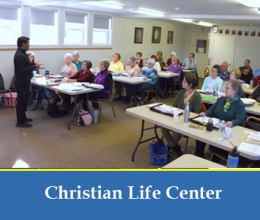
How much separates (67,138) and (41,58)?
304cm

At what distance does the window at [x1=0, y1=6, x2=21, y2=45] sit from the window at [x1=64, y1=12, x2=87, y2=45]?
1.24 m

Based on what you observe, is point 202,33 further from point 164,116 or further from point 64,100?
point 164,116

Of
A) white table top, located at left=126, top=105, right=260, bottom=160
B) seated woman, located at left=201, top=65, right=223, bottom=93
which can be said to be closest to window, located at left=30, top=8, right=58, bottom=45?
seated woman, located at left=201, top=65, right=223, bottom=93

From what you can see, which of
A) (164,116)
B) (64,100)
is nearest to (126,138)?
(164,116)

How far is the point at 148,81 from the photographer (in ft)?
19.9

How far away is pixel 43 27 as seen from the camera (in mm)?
6574

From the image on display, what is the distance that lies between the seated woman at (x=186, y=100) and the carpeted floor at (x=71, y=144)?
212mm

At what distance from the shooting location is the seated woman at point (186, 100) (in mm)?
3512

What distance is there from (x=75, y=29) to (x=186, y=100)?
15.3 ft

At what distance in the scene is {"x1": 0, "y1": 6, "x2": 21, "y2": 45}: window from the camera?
5.79 meters

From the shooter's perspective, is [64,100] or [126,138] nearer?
[126,138]

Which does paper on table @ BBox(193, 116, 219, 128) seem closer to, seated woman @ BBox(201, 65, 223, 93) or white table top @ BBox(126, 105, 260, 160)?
white table top @ BBox(126, 105, 260, 160)

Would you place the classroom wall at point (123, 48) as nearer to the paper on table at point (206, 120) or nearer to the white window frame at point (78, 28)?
the white window frame at point (78, 28)

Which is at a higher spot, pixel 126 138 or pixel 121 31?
pixel 121 31
